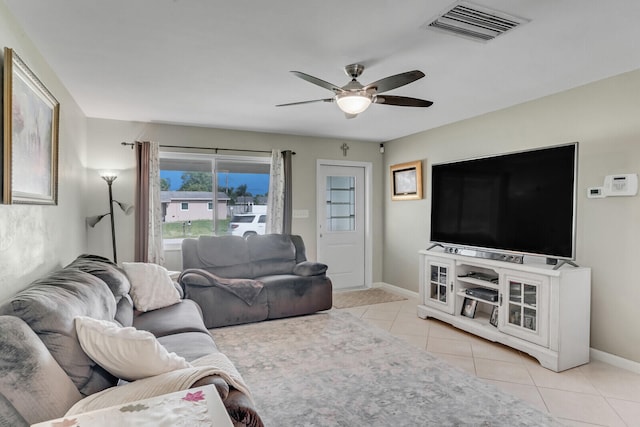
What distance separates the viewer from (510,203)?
11.5ft

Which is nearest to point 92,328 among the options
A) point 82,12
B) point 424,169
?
point 82,12

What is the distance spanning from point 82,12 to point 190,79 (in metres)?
1.06

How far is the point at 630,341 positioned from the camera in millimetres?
2916

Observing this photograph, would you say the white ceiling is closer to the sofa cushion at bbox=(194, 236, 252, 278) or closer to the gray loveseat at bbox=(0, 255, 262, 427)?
the gray loveseat at bbox=(0, 255, 262, 427)

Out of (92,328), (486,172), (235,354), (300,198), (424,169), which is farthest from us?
(300,198)

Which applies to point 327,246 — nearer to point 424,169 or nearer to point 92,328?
point 424,169

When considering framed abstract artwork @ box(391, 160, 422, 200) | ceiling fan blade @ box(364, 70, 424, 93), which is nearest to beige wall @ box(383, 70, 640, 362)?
framed abstract artwork @ box(391, 160, 422, 200)

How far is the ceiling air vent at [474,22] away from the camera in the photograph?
196cm

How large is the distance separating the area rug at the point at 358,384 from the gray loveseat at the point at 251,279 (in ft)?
1.07

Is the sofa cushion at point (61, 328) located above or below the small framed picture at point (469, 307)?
above

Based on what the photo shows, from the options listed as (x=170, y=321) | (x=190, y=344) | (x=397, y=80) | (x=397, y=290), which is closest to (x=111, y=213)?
(x=170, y=321)

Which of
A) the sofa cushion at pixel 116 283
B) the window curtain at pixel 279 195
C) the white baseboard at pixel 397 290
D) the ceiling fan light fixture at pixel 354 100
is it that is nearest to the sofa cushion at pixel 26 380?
the sofa cushion at pixel 116 283

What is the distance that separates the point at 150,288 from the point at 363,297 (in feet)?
10.2

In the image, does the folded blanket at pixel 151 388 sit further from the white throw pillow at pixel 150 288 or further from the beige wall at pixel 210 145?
the beige wall at pixel 210 145
